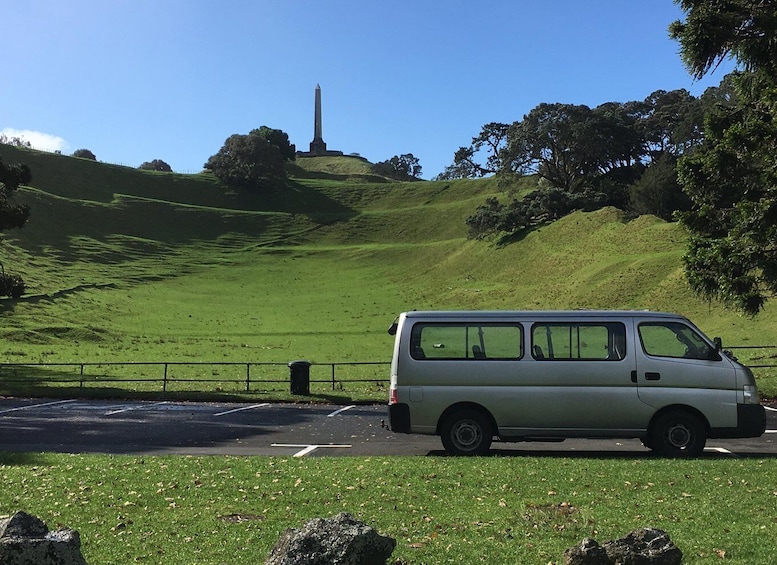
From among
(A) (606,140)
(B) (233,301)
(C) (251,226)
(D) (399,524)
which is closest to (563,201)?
(A) (606,140)

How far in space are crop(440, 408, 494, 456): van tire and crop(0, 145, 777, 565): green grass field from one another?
131 centimetres

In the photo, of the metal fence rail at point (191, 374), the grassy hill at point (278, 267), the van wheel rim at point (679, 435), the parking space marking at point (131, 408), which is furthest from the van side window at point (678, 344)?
the grassy hill at point (278, 267)

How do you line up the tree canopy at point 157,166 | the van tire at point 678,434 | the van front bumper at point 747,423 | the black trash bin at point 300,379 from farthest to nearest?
the tree canopy at point 157,166, the black trash bin at point 300,379, the van tire at point 678,434, the van front bumper at point 747,423

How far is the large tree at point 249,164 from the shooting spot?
128 m

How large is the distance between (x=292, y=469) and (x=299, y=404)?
41.0ft

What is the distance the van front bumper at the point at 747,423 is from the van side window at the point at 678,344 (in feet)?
3.09

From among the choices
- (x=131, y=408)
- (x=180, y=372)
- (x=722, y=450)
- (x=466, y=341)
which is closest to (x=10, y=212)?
(x=180, y=372)

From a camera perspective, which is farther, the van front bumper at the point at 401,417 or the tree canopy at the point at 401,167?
the tree canopy at the point at 401,167

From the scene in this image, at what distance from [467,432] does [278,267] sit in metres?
79.4

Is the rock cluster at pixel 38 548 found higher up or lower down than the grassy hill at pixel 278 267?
lower down

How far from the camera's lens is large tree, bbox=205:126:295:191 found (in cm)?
12838

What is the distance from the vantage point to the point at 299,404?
2148 cm

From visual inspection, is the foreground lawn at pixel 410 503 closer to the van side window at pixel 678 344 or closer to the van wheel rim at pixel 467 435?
the van wheel rim at pixel 467 435

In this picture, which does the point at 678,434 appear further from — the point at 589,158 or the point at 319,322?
the point at 589,158
